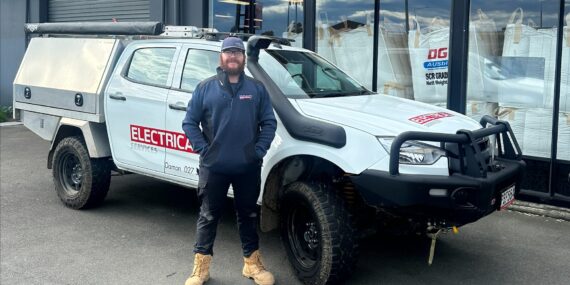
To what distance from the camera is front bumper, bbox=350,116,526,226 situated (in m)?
3.96

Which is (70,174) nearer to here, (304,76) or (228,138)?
(304,76)

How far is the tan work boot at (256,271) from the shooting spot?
179 inches

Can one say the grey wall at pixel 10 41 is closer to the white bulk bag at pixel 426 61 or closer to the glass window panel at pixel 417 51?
the glass window panel at pixel 417 51

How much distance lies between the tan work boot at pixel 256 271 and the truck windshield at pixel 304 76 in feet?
4.34

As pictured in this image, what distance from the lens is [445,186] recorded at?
157 inches

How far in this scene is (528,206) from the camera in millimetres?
6918

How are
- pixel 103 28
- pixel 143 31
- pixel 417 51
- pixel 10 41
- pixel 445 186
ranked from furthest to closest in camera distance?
1. pixel 10 41
2. pixel 417 51
3. pixel 103 28
4. pixel 143 31
5. pixel 445 186

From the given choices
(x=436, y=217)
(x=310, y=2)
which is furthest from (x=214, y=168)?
(x=310, y=2)

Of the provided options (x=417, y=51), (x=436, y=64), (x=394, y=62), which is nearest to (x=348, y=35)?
(x=394, y=62)

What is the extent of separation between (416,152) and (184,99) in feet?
7.35

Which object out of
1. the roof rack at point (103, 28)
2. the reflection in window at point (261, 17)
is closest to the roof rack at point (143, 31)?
the roof rack at point (103, 28)

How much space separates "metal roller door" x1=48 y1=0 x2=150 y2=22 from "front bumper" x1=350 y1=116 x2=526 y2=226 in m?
8.82

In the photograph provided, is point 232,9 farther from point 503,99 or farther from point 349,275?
point 349,275

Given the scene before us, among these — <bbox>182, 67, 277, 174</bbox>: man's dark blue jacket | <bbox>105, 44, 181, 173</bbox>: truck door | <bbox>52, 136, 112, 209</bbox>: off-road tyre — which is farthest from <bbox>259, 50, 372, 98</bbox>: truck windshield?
<bbox>52, 136, 112, 209</bbox>: off-road tyre
